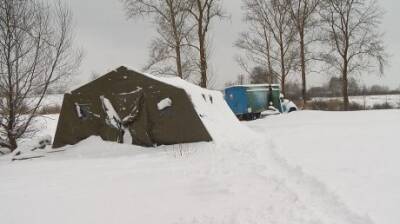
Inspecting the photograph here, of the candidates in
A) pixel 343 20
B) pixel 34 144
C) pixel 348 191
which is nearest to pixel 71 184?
pixel 348 191

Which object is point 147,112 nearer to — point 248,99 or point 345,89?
point 248,99

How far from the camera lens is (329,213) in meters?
3.35

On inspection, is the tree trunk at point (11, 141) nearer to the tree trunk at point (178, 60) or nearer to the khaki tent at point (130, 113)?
the khaki tent at point (130, 113)

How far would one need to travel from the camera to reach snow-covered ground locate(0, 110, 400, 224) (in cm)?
354

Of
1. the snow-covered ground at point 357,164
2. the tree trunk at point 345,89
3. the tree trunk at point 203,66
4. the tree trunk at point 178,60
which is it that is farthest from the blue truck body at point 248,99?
the snow-covered ground at point 357,164

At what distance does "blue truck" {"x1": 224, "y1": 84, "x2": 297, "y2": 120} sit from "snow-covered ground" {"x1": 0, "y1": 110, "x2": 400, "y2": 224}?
450 inches

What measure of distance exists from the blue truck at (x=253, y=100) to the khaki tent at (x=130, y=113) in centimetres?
1071

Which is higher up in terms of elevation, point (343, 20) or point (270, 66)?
point (343, 20)

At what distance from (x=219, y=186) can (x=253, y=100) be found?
15.6 metres

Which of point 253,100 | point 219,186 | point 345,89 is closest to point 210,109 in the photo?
point 219,186

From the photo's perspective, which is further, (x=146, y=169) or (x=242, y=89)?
(x=242, y=89)

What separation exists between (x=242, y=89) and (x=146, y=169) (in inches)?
543

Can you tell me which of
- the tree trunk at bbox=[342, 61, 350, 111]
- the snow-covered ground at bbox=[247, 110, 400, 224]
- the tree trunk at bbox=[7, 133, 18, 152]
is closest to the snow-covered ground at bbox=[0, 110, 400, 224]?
the snow-covered ground at bbox=[247, 110, 400, 224]

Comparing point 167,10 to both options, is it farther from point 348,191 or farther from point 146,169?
point 348,191
